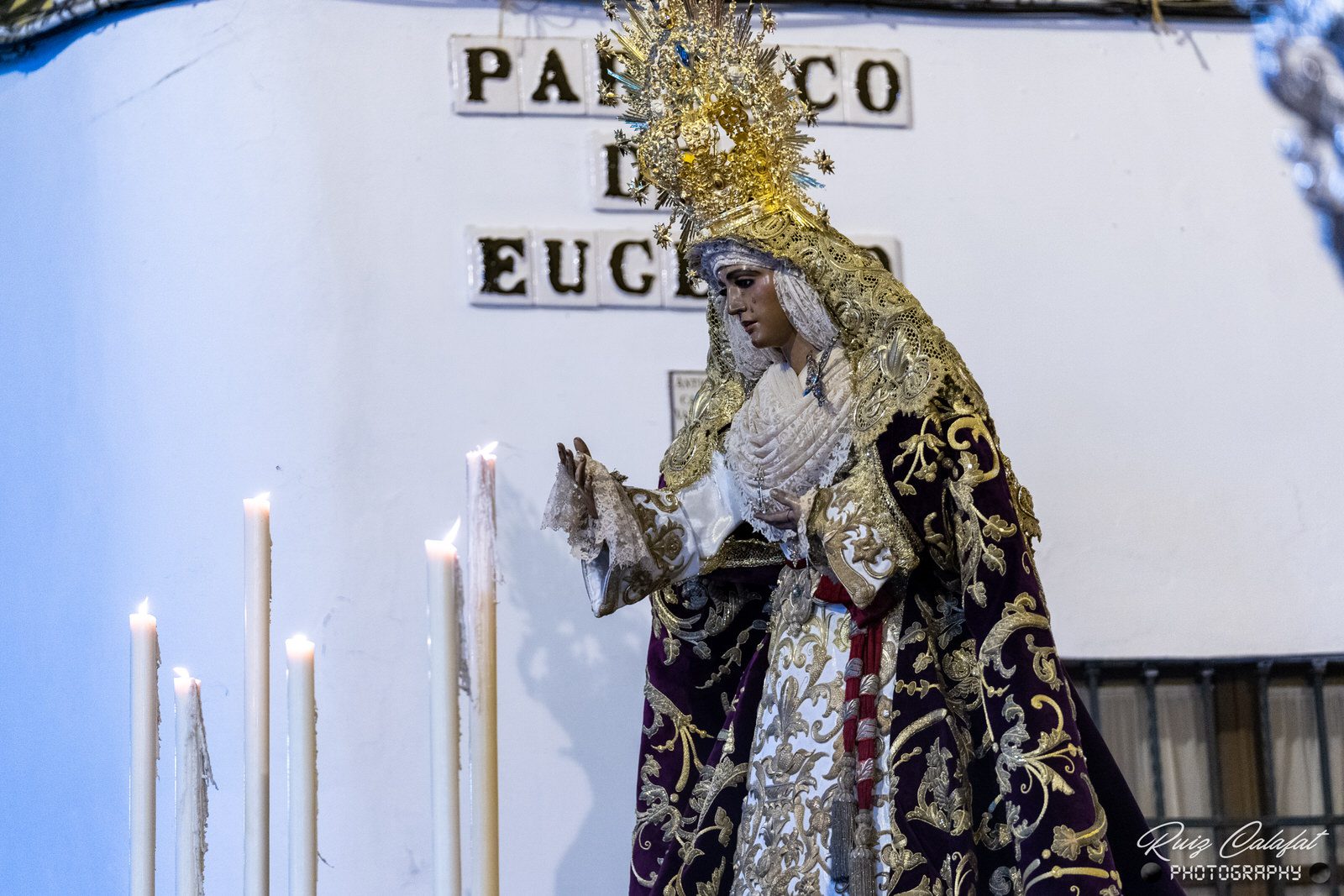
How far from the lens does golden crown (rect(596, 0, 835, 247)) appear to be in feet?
8.23

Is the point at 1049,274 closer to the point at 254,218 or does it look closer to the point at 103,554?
the point at 254,218

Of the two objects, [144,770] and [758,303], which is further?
[758,303]

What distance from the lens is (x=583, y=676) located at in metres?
3.12

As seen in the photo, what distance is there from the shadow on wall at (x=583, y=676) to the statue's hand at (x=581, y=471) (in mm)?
657

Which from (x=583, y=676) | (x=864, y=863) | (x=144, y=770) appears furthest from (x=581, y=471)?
(x=144, y=770)

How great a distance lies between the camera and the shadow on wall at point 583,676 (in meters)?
3.08

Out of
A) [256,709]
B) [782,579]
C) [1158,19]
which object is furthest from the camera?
[1158,19]

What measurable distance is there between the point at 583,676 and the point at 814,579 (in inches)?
30.7

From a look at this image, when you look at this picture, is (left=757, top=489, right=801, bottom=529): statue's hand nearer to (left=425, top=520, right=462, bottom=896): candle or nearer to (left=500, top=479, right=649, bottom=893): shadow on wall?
(left=500, top=479, right=649, bottom=893): shadow on wall

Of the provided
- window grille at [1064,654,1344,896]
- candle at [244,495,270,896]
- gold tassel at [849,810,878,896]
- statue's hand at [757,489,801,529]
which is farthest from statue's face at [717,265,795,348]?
candle at [244,495,270,896]

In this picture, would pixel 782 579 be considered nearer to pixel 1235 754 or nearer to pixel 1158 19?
pixel 1235 754

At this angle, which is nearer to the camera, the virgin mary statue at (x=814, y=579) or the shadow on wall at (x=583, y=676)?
the virgin mary statue at (x=814, y=579)

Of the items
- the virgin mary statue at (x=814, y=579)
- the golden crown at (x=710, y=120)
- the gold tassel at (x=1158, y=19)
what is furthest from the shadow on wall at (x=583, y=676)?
the gold tassel at (x=1158, y=19)

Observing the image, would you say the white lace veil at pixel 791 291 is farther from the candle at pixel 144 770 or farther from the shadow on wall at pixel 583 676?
the candle at pixel 144 770
